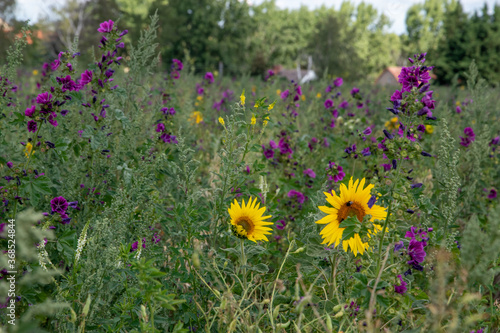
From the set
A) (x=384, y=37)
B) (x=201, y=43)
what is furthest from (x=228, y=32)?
(x=384, y=37)

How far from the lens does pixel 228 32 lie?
3912 centimetres

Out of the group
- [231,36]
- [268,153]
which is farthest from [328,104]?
[231,36]

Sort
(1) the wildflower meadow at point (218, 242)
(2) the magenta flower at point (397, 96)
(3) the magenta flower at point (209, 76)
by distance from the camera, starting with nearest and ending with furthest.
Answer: (1) the wildflower meadow at point (218, 242), (2) the magenta flower at point (397, 96), (3) the magenta flower at point (209, 76)

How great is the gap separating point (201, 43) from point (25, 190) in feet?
127

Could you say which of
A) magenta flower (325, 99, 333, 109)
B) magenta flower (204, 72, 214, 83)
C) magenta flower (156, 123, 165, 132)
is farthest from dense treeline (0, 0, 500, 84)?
magenta flower (156, 123, 165, 132)

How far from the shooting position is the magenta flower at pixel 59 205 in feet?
6.68

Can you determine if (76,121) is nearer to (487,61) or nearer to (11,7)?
(11,7)

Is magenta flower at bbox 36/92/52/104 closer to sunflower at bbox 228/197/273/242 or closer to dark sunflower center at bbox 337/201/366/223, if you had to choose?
sunflower at bbox 228/197/273/242

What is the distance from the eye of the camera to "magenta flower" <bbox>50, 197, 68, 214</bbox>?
80.2 inches

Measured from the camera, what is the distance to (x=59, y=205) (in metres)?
2.05

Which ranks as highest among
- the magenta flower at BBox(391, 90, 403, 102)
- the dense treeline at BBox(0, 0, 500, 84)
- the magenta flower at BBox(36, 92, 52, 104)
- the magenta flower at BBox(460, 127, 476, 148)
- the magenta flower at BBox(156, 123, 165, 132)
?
the dense treeline at BBox(0, 0, 500, 84)

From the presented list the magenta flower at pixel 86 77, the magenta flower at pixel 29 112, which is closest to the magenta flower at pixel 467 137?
the magenta flower at pixel 86 77

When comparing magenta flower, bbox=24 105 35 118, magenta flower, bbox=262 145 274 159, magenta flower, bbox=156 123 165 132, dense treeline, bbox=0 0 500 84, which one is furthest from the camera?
dense treeline, bbox=0 0 500 84

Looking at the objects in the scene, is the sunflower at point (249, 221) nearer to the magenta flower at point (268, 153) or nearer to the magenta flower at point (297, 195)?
the magenta flower at point (297, 195)
